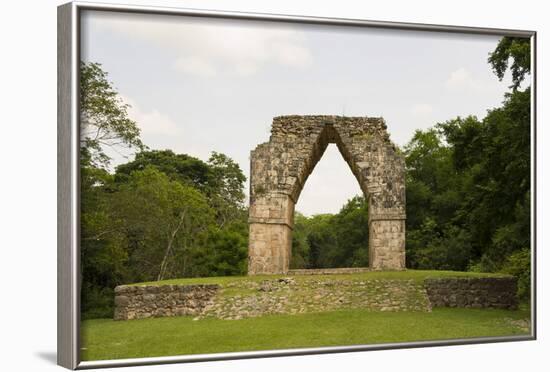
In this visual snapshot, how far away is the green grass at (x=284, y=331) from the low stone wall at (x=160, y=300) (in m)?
0.31

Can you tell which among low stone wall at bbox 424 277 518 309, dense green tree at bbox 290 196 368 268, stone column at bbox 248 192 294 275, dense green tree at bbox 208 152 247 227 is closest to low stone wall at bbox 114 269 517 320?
Result: low stone wall at bbox 424 277 518 309

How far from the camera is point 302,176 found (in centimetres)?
1278

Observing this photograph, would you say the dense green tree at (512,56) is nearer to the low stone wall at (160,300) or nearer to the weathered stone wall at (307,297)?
the weathered stone wall at (307,297)

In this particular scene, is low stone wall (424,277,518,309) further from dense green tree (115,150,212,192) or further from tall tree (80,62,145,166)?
dense green tree (115,150,212,192)

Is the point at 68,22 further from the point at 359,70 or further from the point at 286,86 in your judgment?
the point at 286,86

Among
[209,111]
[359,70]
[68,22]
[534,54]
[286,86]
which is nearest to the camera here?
[68,22]

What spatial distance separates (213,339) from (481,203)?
5207mm

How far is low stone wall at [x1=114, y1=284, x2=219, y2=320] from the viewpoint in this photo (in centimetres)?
958

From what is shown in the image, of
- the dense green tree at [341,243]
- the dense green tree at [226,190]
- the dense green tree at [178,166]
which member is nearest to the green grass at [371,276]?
the dense green tree at [178,166]

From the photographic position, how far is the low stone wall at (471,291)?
991 cm

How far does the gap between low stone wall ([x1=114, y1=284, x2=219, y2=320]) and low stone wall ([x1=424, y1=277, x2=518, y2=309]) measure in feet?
10.2

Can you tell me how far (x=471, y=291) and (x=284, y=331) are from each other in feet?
10.2

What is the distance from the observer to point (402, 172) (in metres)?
12.1

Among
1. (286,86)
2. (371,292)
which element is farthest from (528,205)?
(286,86)
